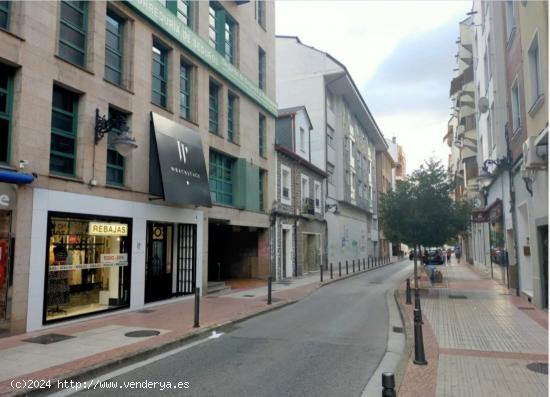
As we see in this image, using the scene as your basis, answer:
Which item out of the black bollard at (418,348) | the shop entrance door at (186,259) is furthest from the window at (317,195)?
the black bollard at (418,348)

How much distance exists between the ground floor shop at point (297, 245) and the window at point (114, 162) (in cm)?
1094

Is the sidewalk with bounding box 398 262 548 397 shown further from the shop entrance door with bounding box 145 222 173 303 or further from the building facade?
the building facade

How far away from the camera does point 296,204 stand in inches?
999

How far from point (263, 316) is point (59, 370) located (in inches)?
248

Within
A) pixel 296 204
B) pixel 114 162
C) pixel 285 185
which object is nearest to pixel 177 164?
pixel 114 162

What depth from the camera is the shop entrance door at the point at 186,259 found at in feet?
50.3

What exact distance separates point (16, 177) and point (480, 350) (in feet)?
31.4

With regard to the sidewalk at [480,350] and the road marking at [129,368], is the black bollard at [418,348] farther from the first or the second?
the road marking at [129,368]

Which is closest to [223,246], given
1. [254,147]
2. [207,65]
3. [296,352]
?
[254,147]

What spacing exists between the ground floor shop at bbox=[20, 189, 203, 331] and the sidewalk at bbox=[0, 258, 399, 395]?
507 millimetres

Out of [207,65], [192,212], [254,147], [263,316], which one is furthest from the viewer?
[254,147]

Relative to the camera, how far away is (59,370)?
6.54 m

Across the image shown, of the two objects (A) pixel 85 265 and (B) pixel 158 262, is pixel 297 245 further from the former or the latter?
(A) pixel 85 265

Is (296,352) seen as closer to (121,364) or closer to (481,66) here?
(121,364)
